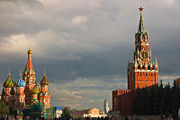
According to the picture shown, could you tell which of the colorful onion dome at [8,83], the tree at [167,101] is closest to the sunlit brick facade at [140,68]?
the colorful onion dome at [8,83]

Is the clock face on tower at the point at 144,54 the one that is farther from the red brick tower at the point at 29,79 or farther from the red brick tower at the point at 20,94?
the red brick tower at the point at 20,94

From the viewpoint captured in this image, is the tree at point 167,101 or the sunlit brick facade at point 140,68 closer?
the tree at point 167,101

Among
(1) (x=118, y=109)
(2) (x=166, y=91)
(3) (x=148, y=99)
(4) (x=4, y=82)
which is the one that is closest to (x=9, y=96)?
(4) (x=4, y=82)

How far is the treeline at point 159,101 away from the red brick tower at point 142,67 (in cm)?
3456

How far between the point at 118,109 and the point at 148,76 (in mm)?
18494

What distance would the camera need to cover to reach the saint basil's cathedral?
402 feet

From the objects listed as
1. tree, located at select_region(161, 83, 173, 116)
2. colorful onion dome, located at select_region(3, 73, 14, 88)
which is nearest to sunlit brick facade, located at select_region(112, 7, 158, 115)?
colorful onion dome, located at select_region(3, 73, 14, 88)

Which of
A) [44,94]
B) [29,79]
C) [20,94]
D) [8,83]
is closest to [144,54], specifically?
[44,94]

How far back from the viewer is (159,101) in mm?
67375

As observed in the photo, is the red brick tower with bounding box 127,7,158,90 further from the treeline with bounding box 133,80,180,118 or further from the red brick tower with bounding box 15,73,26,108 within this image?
the red brick tower with bounding box 15,73,26,108

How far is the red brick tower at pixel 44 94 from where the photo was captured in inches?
4961

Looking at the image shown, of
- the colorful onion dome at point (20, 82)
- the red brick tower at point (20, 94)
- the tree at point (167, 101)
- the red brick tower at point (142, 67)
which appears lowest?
the tree at point (167, 101)

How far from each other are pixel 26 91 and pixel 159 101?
68.5 m

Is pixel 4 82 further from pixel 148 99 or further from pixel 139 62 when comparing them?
pixel 148 99
